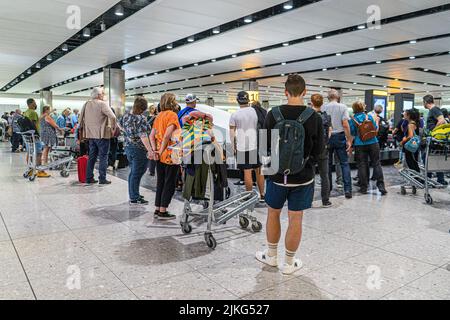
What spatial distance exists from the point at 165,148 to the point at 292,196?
1.91 metres

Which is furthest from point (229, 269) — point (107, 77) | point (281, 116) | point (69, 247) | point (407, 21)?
point (107, 77)

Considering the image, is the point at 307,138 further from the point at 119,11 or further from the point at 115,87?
the point at 115,87

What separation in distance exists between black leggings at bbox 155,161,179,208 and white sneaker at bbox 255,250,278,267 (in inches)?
62.0

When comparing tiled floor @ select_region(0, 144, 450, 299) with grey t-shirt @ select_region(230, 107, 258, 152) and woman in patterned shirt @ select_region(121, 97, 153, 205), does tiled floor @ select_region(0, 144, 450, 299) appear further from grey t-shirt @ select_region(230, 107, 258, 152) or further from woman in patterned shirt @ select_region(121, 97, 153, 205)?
grey t-shirt @ select_region(230, 107, 258, 152)

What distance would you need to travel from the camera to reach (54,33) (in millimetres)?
10258

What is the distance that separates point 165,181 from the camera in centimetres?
424

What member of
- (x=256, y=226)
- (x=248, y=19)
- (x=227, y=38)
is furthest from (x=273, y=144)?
(x=227, y=38)

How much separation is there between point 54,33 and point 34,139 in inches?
189

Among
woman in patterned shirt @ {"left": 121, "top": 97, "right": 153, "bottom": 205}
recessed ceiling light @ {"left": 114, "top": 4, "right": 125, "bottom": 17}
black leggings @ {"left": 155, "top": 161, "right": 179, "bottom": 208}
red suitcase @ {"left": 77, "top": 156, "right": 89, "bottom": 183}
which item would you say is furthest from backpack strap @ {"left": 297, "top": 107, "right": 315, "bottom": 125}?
recessed ceiling light @ {"left": 114, "top": 4, "right": 125, "bottom": 17}

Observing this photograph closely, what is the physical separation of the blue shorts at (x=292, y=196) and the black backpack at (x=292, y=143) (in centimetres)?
16

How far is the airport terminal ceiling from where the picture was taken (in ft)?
26.0

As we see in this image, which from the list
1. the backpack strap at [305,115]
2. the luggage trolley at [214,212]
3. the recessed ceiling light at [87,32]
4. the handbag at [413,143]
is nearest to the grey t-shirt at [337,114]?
the handbag at [413,143]

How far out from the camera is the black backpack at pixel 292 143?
2570mm

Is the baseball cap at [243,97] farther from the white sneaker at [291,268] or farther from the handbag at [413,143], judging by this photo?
the handbag at [413,143]
